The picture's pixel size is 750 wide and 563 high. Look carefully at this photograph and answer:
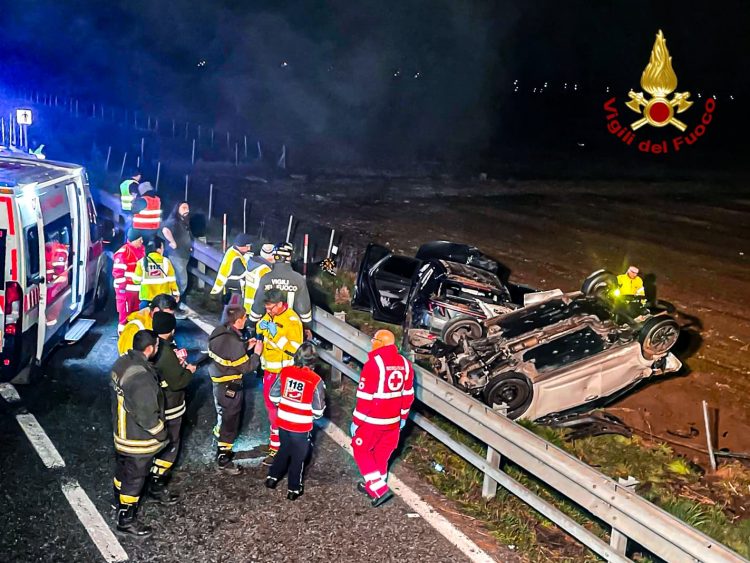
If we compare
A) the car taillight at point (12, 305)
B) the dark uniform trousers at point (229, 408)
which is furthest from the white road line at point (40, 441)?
the dark uniform trousers at point (229, 408)

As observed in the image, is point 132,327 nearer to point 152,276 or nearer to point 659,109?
point 152,276

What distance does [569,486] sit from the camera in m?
5.63

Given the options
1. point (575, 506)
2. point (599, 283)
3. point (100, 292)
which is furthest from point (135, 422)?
point (599, 283)

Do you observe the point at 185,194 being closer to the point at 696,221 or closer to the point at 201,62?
the point at 696,221

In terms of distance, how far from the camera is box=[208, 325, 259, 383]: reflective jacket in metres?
6.76

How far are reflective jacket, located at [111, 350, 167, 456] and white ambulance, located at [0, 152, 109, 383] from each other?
199 cm

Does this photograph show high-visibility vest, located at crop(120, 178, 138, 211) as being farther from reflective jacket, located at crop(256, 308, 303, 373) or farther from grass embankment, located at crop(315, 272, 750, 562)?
reflective jacket, located at crop(256, 308, 303, 373)

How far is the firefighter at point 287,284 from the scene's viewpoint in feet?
25.4

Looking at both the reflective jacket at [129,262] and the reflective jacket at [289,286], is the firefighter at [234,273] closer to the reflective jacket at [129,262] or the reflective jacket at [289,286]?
the reflective jacket at [129,262]

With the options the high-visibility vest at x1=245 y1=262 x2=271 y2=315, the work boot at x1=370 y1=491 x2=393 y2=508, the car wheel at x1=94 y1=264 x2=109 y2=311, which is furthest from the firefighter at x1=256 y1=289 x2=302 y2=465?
the car wheel at x1=94 y1=264 x2=109 y2=311

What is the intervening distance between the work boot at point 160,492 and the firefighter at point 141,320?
3.27ft

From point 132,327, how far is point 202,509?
1.51 meters

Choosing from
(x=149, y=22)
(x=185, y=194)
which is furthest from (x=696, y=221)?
(x=149, y=22)

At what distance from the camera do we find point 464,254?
11.4m
